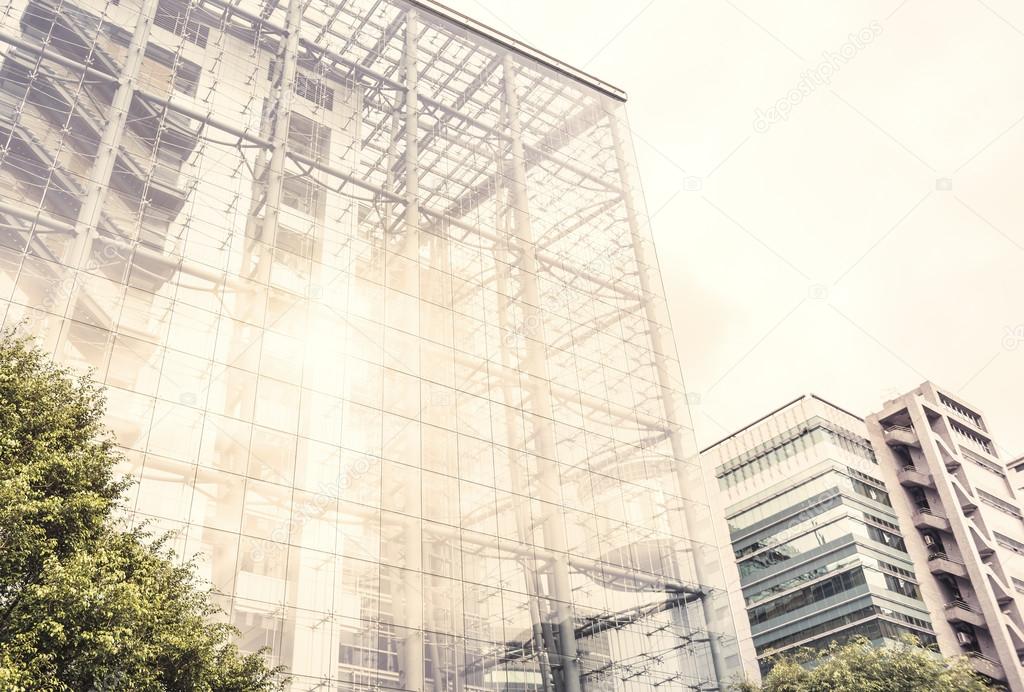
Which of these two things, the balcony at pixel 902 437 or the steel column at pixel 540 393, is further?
the balcony at pixel 902 437

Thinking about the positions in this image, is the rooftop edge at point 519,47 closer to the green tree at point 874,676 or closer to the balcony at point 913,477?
the green tree at point 874,676

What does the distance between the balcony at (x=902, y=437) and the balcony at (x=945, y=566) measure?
763 cm

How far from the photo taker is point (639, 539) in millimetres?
28547

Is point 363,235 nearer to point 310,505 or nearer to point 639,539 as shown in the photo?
point 310,505

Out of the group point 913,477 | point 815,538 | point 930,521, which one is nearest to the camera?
point 815,538

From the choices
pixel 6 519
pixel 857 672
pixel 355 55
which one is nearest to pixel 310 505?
pixel 6 519

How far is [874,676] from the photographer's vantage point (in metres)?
25.7

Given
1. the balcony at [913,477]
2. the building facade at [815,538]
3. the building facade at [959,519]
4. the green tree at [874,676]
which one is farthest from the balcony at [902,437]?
the green tree at [874,676]

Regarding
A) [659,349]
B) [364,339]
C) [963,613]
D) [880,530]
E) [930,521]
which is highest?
[659,349]

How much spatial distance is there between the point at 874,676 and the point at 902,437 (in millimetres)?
34227

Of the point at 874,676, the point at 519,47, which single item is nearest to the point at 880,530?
the point at 874,676

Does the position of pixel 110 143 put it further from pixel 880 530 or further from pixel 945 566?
pixel 945 566

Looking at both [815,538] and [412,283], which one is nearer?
[412,283]

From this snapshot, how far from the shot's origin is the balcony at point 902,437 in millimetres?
55969
